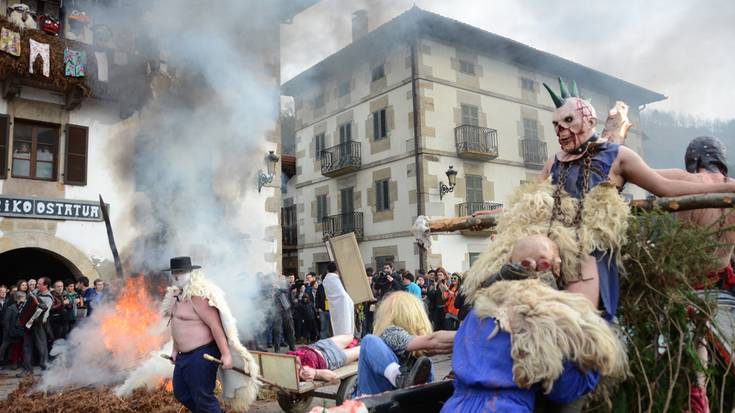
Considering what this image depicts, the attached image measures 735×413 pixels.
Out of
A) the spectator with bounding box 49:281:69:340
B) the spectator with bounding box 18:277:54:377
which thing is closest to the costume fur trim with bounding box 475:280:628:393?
the spectator with bounding box 18:277:54:377

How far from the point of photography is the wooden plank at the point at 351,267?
6.23m

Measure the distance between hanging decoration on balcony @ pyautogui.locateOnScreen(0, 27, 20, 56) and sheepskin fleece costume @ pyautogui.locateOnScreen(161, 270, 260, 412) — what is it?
28.0 feet

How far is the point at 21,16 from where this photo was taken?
1146 centimetres

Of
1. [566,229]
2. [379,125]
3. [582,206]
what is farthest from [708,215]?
[379,125]

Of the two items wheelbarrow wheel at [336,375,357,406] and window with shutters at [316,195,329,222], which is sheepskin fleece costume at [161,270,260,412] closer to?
wheelbarrow wheel at [336,375,357,406]

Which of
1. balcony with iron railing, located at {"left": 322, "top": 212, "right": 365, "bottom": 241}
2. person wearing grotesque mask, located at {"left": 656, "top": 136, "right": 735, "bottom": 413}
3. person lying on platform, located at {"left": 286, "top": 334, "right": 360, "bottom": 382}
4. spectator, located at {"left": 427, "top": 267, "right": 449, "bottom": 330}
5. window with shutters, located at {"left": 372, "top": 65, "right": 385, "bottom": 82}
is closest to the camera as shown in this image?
person wearing grotesque mask, located at {"left": 656, "top": 136, "right": 735, "bottom": 413}

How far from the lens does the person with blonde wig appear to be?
368cm

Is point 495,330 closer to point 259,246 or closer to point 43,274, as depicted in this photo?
point 259,246

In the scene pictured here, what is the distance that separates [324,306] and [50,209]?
6.17m

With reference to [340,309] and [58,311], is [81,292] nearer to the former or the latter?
[58,311]

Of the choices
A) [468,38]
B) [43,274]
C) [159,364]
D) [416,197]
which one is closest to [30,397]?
[159,364]

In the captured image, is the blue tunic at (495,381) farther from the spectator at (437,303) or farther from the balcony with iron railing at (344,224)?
the balcony with iron railing at (344,224)

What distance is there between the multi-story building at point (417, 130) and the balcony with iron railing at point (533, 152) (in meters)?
0.05

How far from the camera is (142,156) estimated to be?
40.5 feet
